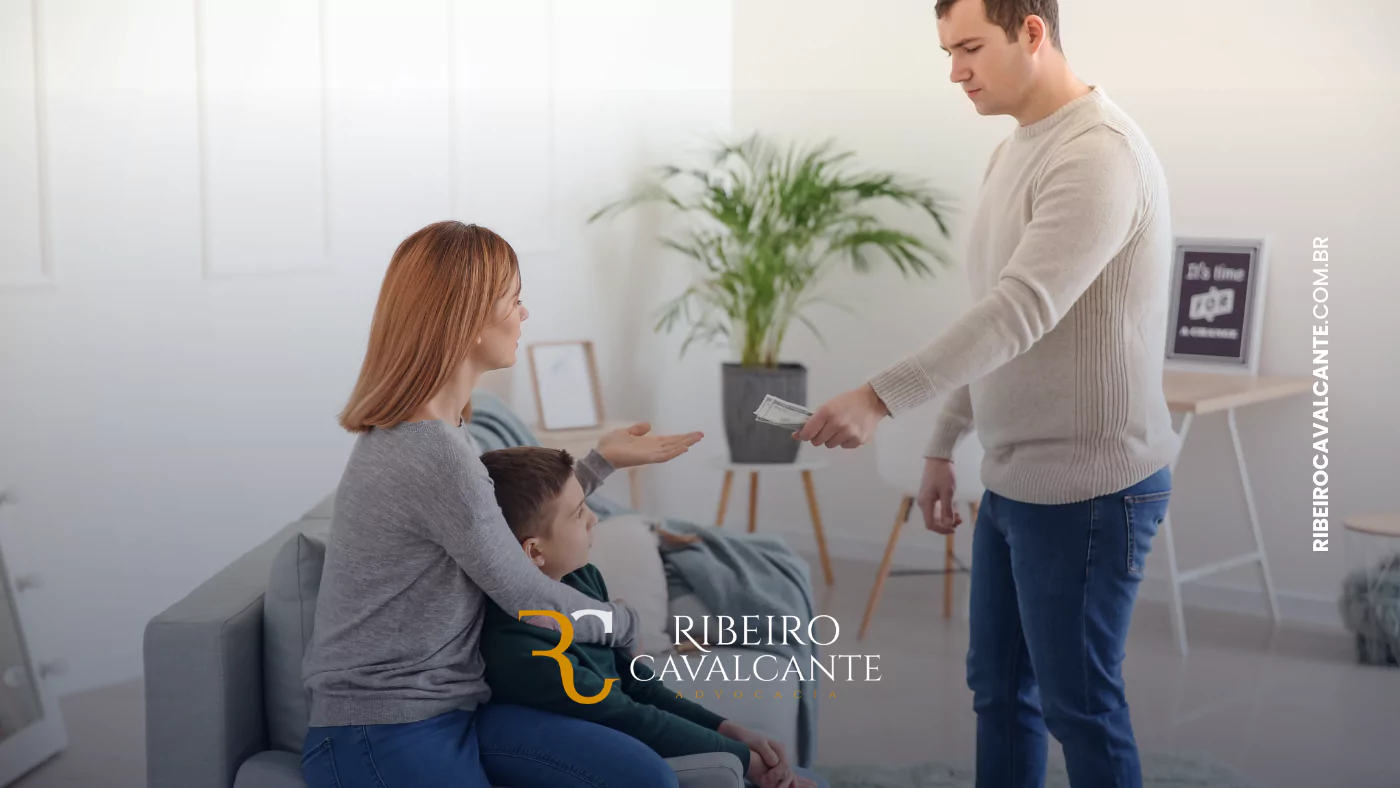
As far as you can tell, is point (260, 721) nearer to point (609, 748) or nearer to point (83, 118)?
point (609, 748)

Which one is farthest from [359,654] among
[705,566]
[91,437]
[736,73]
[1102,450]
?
[736,73]

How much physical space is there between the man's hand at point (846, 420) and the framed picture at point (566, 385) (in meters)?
2.58

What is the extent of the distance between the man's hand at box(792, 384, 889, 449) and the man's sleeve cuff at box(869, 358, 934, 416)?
15mm

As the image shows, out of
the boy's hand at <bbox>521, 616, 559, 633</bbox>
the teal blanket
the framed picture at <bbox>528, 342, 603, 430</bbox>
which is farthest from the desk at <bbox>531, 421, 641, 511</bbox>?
the boy's hand at <bbox>521, 616, 559, 633</bbox>

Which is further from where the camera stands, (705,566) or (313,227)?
(313,227)

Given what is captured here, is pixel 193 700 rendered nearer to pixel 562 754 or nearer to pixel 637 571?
pixel 562 754

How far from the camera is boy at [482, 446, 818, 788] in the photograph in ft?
5.47

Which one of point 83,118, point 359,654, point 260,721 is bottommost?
point 260,721

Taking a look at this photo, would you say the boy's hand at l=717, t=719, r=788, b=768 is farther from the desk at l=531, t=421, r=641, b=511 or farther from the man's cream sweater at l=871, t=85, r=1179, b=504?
the desk at l=531, t=421, r=641, b=511

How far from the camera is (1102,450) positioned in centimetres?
175

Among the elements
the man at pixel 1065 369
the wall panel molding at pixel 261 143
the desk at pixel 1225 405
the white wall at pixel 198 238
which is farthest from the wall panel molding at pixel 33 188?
the desk at pixel 1225 405

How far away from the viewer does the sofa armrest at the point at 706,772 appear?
5.48 ft

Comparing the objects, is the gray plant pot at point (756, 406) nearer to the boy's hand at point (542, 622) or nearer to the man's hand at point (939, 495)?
the man's hand at point (939, 495)

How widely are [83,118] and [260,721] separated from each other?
1878 mm
